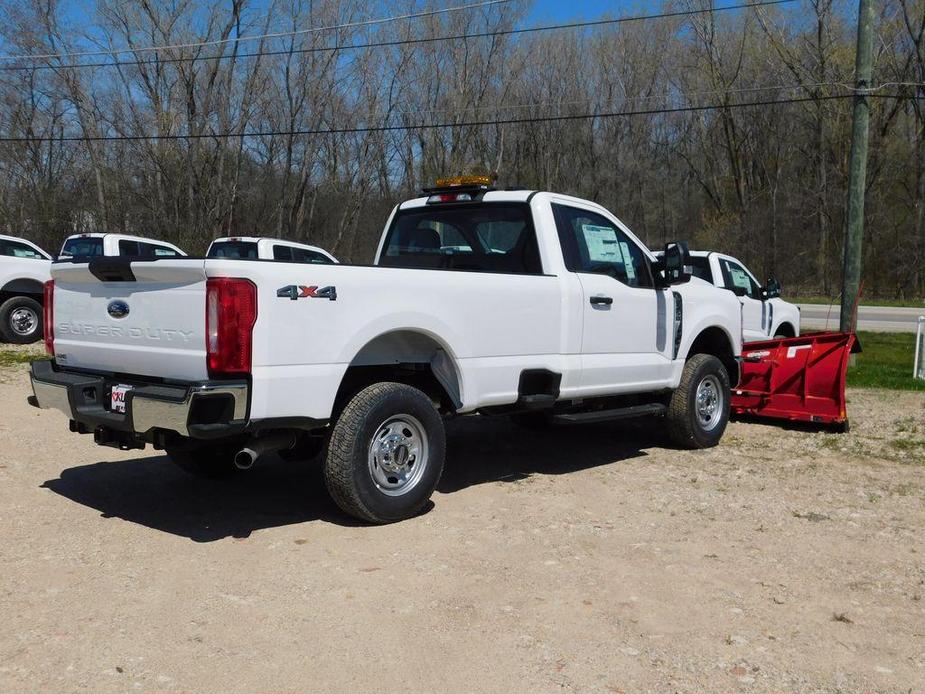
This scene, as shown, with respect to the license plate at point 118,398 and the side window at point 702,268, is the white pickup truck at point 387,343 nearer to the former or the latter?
the license plate at point 118,398

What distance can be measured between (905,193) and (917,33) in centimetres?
→ 668

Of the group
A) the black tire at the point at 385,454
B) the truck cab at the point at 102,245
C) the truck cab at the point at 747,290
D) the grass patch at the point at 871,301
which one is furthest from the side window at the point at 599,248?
the grass patch at the point at 871,301

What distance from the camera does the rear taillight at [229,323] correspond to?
4.72 metres

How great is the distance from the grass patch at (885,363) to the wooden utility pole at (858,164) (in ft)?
2.99

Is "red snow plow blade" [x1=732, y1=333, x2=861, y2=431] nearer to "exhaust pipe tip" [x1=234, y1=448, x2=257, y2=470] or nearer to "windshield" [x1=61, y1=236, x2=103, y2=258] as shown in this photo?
"exhaust pipe tip" [x1=234, y1=448, x2=257, y2=470]

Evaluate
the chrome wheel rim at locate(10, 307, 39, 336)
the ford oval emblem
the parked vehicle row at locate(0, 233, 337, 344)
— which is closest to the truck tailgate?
the ford oval emblem

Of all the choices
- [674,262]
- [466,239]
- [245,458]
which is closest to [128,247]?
[466,239]

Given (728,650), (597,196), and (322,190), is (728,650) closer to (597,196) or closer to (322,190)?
(322,190)

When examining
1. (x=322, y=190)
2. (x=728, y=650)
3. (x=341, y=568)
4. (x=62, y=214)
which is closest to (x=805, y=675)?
(x=728, y=650)

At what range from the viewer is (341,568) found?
16.0ft

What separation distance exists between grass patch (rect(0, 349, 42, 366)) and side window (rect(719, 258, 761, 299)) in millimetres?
10536

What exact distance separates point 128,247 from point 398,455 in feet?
42.5

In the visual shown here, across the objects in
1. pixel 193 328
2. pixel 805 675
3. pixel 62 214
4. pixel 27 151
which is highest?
pixel 27 151

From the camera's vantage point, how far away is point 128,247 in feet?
55.8
